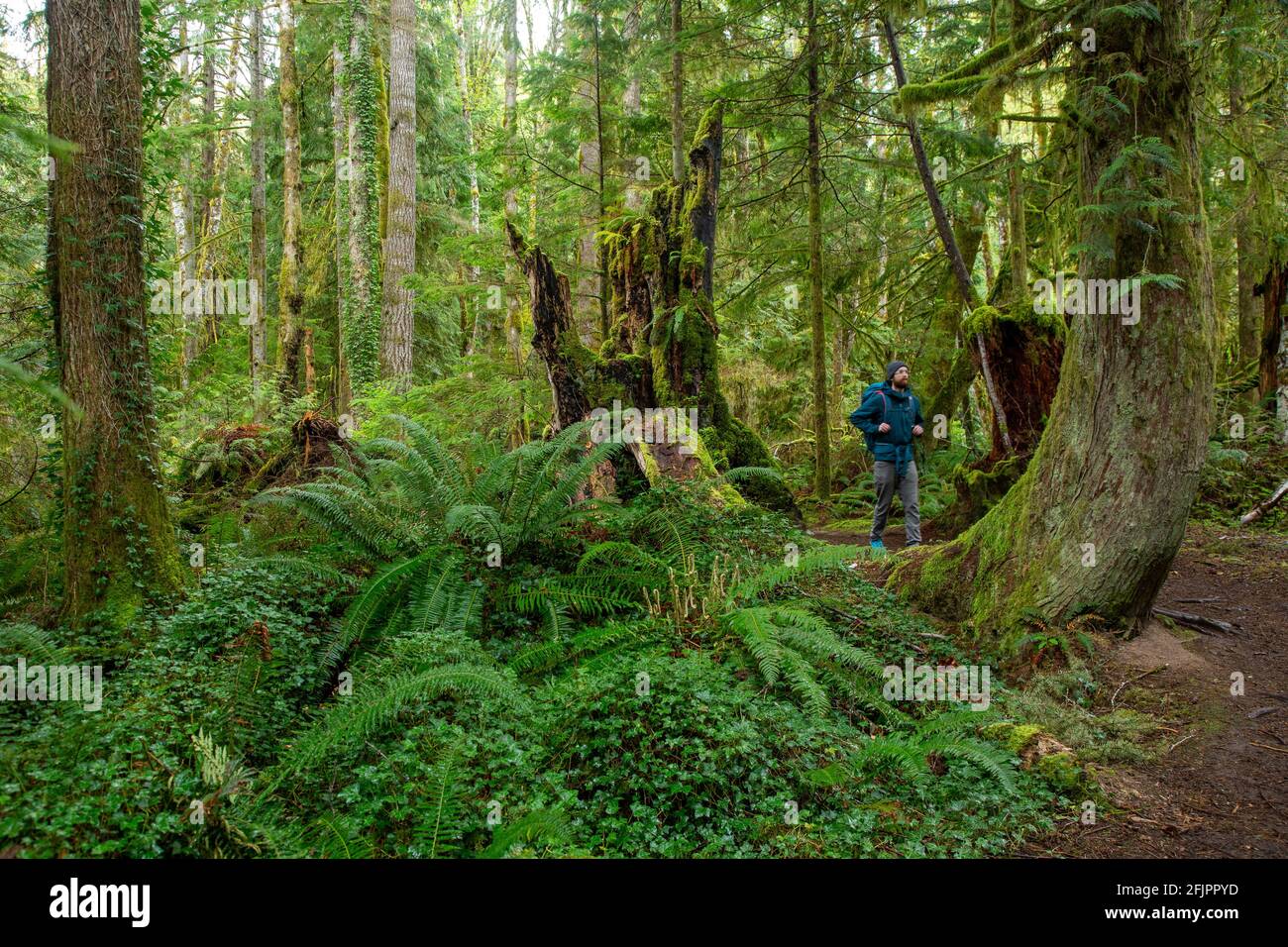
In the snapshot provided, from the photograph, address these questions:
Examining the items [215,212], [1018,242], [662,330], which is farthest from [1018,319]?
[215,212]

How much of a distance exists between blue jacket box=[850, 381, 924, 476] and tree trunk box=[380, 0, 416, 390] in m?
7.52

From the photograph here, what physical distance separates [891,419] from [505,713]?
6158mm

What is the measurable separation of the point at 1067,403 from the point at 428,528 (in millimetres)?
5303

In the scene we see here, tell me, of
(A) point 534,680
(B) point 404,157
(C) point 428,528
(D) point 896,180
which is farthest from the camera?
(D) point 896,180

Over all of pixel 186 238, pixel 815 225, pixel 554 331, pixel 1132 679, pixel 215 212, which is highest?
pixel 215 212

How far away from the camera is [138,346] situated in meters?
5.18

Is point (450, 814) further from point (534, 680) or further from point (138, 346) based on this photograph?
point (138, 346)

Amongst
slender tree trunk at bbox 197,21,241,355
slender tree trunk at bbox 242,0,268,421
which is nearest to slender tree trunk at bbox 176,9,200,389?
slender tree trunk at bbox 197,21,241,355

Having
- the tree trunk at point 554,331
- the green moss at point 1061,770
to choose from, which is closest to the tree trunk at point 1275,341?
the green moss at point 1061,770

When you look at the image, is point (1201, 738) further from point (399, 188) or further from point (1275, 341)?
point (399, 188)

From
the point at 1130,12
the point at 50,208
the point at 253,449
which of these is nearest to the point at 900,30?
the point at 1130,12

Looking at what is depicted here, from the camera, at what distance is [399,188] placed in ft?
39.0

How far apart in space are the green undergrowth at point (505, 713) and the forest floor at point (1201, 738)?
32cm

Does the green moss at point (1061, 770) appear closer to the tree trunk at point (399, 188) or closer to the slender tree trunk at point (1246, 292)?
the slender tree trunk at point (1246, 292)
